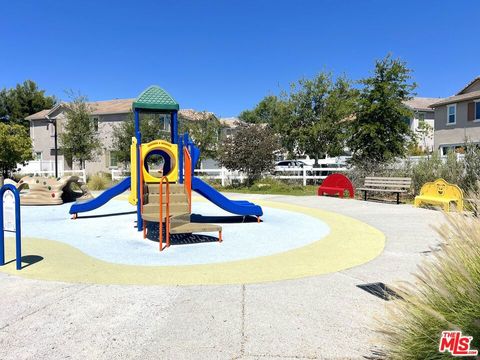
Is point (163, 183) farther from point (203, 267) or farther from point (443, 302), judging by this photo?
point (443, 302)

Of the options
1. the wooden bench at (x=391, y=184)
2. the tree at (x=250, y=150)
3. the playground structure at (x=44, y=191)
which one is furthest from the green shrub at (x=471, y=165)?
the playground structure at (x=44, y=191)

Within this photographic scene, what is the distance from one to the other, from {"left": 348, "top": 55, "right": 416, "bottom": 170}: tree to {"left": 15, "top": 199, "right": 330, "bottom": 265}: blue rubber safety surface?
10264 millimetres

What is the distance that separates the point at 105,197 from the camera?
1028 centimetres

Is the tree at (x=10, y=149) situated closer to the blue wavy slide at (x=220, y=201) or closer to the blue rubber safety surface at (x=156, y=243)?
the blue rubber safety surface at (x=156, y=243)

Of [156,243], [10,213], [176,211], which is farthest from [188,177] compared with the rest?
[10,213]

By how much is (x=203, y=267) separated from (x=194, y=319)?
1935 mm

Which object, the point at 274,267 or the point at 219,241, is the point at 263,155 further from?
the point at 274,267

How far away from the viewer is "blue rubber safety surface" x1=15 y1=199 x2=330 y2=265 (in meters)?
6.35

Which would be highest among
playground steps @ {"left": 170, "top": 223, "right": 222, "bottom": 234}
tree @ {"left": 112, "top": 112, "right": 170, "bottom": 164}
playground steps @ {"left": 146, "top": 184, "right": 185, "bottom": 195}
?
tree @ {"left": 112, "top": 112, "right": 170, "bottom": 164}

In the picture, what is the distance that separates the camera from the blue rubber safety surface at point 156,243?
6348 mm

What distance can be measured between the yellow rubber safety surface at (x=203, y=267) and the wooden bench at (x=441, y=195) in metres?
5.02

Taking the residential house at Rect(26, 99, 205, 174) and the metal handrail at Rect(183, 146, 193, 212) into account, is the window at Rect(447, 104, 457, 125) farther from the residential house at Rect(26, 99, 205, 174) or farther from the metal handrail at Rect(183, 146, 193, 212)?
the metal handrail at Rect(183, 146, 193, 212)

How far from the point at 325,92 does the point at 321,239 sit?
66.2 feet

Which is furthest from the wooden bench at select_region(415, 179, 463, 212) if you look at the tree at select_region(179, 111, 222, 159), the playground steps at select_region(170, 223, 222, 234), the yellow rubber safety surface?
the tree at select_region(179, 111, 222, 159)
